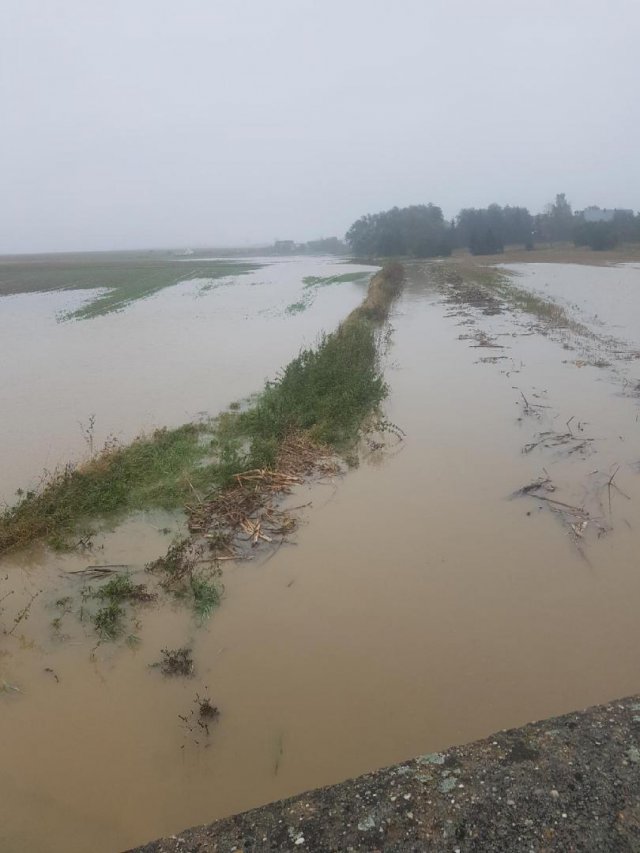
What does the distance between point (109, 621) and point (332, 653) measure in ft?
7.18

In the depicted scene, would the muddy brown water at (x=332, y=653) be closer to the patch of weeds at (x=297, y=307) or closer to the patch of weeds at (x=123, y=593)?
the patch of weeds at (x=123, y=593)

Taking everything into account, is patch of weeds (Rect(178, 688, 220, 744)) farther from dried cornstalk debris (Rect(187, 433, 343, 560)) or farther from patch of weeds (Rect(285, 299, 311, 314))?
patch of weeds (Rect(285, 299, 311, 314))

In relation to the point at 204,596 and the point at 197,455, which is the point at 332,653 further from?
the point at 197,455

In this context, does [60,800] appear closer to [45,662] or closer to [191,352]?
[45,662]

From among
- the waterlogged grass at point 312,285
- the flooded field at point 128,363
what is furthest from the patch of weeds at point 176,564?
the waterlogged grass at point 312,285

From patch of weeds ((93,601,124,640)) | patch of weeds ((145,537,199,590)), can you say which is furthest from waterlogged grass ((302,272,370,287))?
patch of weeds ((93,601,124,640))

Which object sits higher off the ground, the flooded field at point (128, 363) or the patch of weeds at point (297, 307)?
the patch of weeds at point (297, 307)

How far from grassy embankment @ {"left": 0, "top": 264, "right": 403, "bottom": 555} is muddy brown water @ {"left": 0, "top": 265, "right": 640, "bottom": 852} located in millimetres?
474

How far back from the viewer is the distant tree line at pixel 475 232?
56.3m

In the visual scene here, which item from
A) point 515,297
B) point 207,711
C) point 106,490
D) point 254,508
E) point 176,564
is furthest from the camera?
point 515,297

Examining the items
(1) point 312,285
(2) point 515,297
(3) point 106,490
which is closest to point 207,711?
(3) point 106,490

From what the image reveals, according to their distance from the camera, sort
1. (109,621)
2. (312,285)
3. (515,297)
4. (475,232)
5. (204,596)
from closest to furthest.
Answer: (109,621) → (204,596) → (515,297) → (312,285) → (475,232)

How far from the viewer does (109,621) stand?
5008 millimetres

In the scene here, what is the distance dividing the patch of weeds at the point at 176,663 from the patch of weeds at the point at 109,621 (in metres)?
0.58
